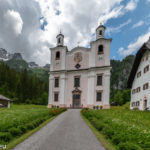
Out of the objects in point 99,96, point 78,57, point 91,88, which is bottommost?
point 99,96

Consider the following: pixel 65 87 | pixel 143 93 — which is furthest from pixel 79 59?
pixel 143 93

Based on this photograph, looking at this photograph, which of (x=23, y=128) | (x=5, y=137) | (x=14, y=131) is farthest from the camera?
(x=23, y=128)

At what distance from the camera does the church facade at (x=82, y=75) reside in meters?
30.5

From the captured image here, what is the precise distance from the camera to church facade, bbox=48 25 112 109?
3055 cm

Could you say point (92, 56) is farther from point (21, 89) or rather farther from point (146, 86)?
point (21, 89)

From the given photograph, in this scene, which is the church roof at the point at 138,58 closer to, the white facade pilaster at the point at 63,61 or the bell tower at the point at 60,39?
the white facade pilaster at the point at 63,61

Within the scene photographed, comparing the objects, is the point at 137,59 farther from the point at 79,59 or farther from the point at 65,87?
the point at 65,87

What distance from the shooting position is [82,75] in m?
33.3

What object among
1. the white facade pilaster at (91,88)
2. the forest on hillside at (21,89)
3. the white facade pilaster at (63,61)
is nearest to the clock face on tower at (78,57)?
the white facade pilaster at (63,61)

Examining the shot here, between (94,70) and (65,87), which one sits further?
(65,87)

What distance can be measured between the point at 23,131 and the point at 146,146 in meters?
6.29

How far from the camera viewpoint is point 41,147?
16.3 feet

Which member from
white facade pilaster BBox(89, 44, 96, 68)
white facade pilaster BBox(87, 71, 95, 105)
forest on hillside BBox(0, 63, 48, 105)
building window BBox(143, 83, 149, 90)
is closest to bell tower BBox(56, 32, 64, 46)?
white facade pilaster BBox(89, 44, 96, 68)

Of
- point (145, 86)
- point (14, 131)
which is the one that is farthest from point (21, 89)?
point (14, 131)
